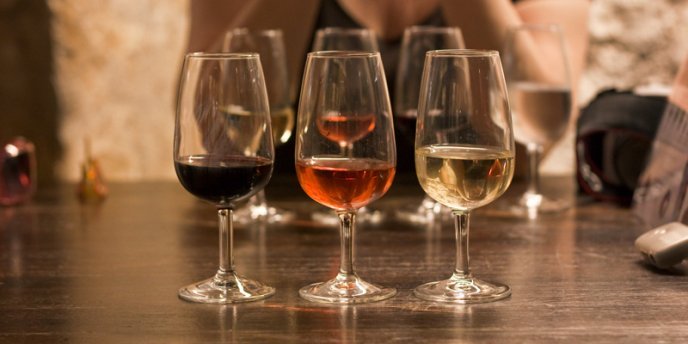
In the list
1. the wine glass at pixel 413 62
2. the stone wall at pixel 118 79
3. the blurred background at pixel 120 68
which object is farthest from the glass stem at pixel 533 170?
the stone wall at pixel 118 79

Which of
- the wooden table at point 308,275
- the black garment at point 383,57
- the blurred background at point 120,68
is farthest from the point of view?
the blurred background at point 120,68

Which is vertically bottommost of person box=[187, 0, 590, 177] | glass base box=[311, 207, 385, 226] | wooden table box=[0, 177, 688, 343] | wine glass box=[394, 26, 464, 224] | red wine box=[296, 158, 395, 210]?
wooden table box=[0, 177, 688, 343]

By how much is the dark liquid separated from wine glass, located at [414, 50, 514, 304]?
6.4 inches

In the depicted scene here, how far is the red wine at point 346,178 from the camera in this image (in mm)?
943

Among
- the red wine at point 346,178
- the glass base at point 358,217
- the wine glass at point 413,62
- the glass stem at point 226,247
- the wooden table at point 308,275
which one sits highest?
the wine glass at point 413,62

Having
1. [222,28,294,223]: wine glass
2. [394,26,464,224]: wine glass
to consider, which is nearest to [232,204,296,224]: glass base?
[222,28,294,223]: wine glass

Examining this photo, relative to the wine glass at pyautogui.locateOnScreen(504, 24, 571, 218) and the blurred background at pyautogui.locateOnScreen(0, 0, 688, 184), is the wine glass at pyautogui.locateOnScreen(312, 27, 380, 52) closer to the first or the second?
the wine glass at pyautogui.locateOnScreen(504, 24, 571, 218)

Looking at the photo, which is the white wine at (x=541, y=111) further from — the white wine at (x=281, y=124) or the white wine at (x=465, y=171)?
the white wine at (x=465, y=171)

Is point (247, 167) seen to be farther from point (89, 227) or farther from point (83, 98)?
point (83, 98)

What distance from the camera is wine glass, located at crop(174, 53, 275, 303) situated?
0.97m

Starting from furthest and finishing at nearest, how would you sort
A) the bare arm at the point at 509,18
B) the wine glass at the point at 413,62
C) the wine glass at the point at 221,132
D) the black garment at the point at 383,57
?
the black garment at the point at 383,57, the bare arm at the point at 509,18, the wine glass at the point at 413,62, the wine glass at the point at 221,132

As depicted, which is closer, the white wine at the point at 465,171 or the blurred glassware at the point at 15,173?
the white wine at the point at 465,171

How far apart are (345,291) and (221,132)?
20cm

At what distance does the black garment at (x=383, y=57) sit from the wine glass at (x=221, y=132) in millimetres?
1083
